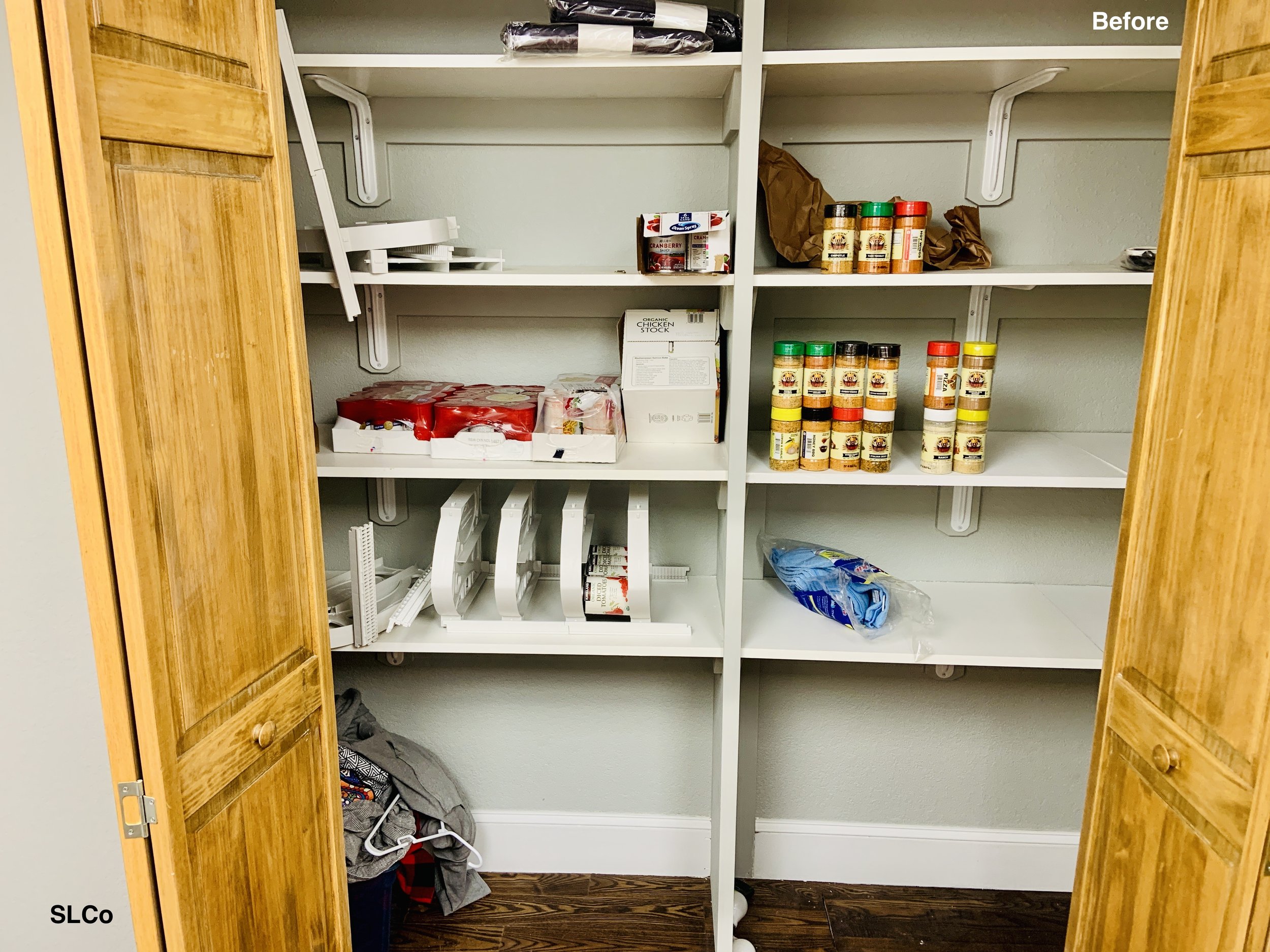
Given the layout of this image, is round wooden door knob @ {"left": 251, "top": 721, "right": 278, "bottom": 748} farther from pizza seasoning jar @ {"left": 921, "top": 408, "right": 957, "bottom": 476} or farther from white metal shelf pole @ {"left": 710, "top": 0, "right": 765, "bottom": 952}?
pizza seasoning jar @ {"left": 921, "top": 408, "right": 957, "bottom": 476}

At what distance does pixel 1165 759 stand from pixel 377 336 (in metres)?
1.75

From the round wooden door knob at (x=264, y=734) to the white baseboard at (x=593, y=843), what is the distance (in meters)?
1.24

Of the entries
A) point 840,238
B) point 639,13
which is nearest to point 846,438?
point 840,238

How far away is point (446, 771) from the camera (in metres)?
2.35

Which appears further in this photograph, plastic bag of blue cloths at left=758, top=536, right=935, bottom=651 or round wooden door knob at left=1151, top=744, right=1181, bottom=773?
plastic bag of blue cloths at left=758, top=536, right=935, bottom=651

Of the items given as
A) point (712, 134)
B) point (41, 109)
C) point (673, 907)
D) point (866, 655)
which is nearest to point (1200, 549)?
A: point (866, 655)

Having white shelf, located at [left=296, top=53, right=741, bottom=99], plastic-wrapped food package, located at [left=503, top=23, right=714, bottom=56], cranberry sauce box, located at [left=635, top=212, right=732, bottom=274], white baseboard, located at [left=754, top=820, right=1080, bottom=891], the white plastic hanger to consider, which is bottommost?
white baseboard, located at [left=754, top=820, right=1080, bottom=891]

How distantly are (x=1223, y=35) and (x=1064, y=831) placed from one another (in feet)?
6.46

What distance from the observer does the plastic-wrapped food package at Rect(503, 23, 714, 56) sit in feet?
5.11

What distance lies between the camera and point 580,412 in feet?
5.99

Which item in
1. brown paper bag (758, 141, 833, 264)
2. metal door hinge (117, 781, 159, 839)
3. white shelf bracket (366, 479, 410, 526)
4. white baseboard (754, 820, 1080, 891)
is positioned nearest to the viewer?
metal door hinge (117, 781, 159, 839)

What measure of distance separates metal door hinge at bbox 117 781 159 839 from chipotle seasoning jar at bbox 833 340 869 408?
4.38ft

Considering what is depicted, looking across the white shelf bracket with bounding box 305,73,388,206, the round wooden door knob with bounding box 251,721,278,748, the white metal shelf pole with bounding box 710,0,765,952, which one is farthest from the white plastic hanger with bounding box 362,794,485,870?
the white shelf bracket with bounding box 305,73,388,206

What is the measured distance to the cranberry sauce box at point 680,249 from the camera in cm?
163
